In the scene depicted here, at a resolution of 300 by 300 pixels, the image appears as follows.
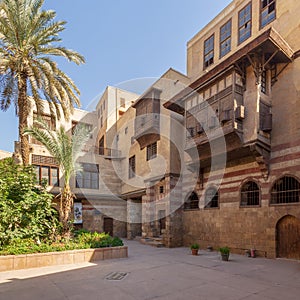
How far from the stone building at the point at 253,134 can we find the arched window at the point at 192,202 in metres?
1.10

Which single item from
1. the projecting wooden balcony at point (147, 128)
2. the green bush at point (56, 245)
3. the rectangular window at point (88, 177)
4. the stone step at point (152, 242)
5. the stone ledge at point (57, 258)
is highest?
the projecting wooden balcony at point (147, 128)

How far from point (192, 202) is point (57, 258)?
30.3ft

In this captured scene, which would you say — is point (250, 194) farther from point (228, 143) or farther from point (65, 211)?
point (65, 211)

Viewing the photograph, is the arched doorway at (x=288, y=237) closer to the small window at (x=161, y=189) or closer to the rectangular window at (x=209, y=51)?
the small window at (x=161, y=189)

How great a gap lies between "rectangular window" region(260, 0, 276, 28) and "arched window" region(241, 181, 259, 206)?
852 centimetres

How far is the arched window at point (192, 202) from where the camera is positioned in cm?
1711

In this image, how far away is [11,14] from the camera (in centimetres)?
1417

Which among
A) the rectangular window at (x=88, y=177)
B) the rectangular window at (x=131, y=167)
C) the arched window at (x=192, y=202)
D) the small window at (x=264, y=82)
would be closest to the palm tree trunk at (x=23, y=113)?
the rectangular window at (x=88, y=177)

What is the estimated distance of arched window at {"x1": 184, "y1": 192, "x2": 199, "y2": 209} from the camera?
56.1 feet

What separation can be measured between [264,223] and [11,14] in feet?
54.2

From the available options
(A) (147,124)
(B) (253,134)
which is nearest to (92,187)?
(A) (147,124)

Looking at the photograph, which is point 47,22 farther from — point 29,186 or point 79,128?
point 29,186

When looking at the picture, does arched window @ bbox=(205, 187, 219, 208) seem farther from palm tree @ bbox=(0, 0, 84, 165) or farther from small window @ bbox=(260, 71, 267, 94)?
palm tree @ bbox=(0, 0, 84, 165)

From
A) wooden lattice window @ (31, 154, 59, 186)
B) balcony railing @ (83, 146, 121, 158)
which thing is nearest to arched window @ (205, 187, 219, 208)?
balcony railing @ (83, 146, 121, 158)
